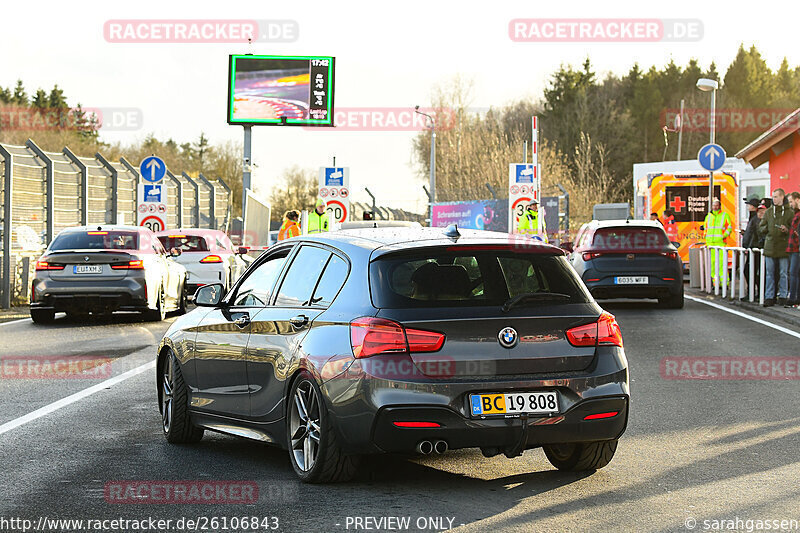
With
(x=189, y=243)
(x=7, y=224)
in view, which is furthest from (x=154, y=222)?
(x=7, y=224)

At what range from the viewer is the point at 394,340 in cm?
667

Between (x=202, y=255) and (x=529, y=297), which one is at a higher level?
(x=529, y=297)

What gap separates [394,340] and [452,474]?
1164mm

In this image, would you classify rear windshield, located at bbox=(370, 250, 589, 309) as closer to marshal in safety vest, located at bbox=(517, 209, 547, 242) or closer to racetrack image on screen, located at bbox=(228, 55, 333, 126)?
marshal in safety vest, located at bbox=(517, 209, 547, 242)

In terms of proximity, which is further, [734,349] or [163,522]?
[734,349]

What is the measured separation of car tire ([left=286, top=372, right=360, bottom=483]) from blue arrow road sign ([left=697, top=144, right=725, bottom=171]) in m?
25.2

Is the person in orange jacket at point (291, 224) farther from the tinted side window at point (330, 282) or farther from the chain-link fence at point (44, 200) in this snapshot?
the tinted side window at point (330, 282)

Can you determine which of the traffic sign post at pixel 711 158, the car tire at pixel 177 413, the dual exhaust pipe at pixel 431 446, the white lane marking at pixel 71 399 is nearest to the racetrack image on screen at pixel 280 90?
the traffic sign post at pixel 711 158

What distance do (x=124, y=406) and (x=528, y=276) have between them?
4.51m

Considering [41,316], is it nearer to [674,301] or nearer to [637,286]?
[637,286]

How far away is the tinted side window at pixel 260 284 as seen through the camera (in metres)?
7.98

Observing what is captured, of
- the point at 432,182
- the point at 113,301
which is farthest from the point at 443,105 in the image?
the point at 113,301

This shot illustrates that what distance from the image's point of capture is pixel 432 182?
223ft

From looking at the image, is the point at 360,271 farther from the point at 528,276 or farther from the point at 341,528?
the point at 341,528
